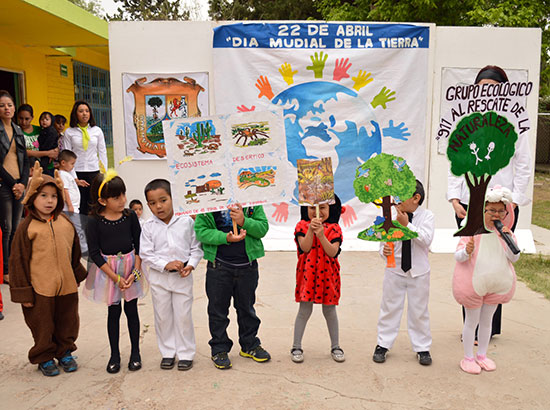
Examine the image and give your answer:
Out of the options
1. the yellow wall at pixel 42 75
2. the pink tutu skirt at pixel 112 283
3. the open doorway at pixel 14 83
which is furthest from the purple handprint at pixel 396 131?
the open doorway at pixel 14 83

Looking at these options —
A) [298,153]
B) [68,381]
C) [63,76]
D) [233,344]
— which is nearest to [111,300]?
[68,381]

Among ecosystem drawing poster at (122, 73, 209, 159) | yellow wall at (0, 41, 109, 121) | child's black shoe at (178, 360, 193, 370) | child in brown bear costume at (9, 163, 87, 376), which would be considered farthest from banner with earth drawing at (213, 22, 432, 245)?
yellow wall at (0, 41, 109, 121)

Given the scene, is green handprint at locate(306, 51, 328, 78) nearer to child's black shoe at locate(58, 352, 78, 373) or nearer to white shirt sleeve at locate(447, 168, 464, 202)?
white shirt sleeve at locate(447, 168, 464, 202)

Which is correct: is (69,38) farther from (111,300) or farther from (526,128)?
(526,128)

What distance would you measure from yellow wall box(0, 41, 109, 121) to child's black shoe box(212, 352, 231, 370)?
8.17 meters

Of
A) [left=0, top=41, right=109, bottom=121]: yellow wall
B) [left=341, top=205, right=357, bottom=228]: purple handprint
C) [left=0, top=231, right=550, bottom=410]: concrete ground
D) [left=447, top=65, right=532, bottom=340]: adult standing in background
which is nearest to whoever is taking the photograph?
[left=0, top=231, right=550, bottom=410]: concrete ground

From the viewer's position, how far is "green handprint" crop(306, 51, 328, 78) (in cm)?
649

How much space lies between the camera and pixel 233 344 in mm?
3807

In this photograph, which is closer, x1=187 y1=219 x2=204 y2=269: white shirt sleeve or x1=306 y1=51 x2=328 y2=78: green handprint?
x1=187 y1=219 x2=204 y2=269: white shirt sleeve

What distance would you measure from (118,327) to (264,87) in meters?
4.02

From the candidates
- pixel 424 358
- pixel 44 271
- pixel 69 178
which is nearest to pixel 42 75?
pixel 69 178

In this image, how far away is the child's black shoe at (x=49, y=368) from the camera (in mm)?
3316

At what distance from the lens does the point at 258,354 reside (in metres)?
3.49

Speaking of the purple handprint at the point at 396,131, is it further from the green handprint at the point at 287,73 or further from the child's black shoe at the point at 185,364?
the child's black shoe at the point at 185,364
